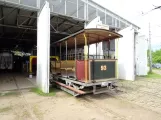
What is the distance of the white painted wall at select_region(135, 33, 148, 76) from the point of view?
52.7ft

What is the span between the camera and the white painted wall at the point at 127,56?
12016 millimetres

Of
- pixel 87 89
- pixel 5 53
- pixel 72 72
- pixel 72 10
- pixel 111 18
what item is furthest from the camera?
pixel 5 53

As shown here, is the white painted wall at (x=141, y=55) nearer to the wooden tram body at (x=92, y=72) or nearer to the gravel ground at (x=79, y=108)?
the wooden tram body at (x=92, y=72)

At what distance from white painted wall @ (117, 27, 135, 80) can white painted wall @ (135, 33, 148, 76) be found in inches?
163

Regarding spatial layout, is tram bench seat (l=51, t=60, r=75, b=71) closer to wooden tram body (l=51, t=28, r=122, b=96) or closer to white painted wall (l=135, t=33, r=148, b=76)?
wooden tram body (l=51, t=28, r=122, b=96)

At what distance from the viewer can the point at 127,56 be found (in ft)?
40.2

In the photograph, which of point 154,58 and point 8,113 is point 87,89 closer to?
point 8,113

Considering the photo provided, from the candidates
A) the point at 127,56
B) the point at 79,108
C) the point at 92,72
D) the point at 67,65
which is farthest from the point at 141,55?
the point at 79,108

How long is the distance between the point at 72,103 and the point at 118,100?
197 cm

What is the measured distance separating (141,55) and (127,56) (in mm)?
5018

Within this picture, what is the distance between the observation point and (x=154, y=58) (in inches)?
2179

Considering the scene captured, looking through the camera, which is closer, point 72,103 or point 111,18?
point 72,103

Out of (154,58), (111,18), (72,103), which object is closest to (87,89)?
(72,103)

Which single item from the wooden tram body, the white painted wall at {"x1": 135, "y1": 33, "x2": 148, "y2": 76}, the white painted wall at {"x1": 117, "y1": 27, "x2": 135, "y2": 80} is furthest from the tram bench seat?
the white painted wall at {"x1": 135, "y1": 33, "x2": 148, "y2": 76}
